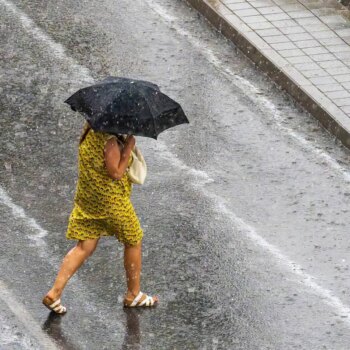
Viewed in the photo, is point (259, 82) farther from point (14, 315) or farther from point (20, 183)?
point (14, 315)

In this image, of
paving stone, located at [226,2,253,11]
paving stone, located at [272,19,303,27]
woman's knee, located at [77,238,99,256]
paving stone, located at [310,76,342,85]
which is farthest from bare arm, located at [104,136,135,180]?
paving stone, located at [226,2,253,11]

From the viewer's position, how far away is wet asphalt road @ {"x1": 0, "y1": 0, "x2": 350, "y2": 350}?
886 cm

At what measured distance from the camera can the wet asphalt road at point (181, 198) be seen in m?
8.86

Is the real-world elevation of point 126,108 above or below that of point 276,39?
above

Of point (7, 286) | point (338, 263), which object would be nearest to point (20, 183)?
point (7, 286)

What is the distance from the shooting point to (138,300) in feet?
29.4

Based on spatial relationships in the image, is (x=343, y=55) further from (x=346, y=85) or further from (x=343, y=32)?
(x=346, y=85)

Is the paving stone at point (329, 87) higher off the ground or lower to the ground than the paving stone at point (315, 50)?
higher

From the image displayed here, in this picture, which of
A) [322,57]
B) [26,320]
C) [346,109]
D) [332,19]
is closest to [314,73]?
[322,57]

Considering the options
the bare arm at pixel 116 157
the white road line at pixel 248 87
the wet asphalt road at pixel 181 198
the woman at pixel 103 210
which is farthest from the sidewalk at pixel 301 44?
the bare arm at pixel 116 157

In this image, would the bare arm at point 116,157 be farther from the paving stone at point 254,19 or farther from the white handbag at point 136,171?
the paving stone at point 254,19

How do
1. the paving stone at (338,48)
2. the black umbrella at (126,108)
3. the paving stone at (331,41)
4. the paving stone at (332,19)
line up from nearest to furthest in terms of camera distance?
the black umbrella at (126,108) < the paving stone at (338,48) < the paving stone at (331,41) < the paving stone at (332,19)

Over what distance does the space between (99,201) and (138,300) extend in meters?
0.80

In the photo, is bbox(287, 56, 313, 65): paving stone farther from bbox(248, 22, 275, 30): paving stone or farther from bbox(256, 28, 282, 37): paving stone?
bbox(248, 22, 275, 30): paving stone
